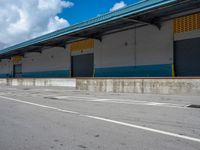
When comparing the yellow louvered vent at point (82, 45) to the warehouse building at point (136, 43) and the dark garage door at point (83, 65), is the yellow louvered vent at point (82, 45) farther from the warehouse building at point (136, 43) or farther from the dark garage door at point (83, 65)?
the dark garage door at point (83, 65)

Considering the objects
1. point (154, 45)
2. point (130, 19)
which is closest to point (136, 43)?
point (154, 45)

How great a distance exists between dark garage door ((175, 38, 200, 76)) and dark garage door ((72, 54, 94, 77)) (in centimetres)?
1343

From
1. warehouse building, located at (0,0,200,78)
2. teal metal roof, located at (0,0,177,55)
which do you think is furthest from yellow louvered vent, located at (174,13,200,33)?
teal metal roof, located at (0,0,177,55)

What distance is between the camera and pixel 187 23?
21906mm

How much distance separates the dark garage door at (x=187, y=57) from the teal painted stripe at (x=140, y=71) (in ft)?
3.10

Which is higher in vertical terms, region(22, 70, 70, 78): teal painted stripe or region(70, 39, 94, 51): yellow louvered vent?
region(70, 39, 94, 51): yellow louvered vent

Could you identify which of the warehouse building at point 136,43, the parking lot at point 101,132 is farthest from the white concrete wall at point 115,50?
the parking lot at point 101,132

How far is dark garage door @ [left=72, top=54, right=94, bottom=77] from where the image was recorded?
3439 centimetres

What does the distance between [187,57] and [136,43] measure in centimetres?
606

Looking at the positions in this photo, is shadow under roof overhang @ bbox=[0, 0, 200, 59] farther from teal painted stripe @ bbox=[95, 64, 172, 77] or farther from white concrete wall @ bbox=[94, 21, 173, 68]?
teal painted stripe @ bbox=[95, 64, 172, 77]

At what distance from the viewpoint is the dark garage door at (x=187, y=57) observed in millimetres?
21938

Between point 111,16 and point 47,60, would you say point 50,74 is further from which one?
point 111,16

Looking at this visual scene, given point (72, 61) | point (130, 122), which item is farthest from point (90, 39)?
point (130, 122)

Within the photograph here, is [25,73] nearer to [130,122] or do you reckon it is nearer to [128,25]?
[128,25]
